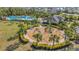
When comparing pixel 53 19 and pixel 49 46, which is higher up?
pixel 53 19

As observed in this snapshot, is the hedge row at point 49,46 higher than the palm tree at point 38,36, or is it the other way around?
the palm tree at point 38,36

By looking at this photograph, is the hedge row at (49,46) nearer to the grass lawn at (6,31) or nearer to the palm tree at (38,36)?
the palm tree at (38,36)

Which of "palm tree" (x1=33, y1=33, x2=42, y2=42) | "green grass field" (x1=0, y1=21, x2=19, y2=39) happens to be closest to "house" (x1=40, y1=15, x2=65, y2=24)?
"palm tree" (x1=33, y1=33, x2=42, y2=42)

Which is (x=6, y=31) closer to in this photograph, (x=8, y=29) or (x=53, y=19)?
(x=8, y=29)

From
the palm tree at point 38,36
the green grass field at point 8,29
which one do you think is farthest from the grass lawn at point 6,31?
the palm tree at point 38,36

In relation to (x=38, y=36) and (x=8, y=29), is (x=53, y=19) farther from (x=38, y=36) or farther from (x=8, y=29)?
(x=8, y=29)

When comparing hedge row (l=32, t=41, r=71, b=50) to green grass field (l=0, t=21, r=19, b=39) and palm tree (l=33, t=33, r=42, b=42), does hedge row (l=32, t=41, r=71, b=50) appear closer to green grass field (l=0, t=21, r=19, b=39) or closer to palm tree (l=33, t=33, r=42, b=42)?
palm tree (l=33, t=33, r=42, b=42)

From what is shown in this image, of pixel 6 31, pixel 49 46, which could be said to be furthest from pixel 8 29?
pixel 49 46

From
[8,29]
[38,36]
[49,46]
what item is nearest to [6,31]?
[8,29]
